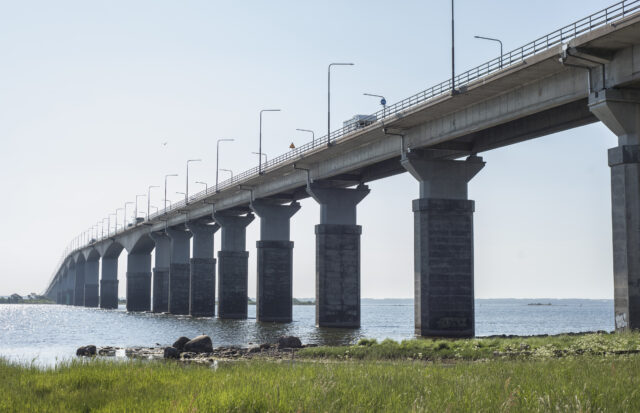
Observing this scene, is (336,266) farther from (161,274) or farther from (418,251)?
(161,274)

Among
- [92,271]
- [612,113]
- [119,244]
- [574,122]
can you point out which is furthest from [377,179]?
[92,271]

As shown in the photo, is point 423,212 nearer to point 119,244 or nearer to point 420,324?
point 420,324

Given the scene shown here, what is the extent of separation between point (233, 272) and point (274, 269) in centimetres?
1207

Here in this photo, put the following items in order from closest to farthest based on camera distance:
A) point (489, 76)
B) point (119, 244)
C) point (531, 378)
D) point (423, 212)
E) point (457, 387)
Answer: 1. point (457, 387)
2. point (531, 378)
3. point (489, 76)
4. point (423, 212)
5. point (119, 244)

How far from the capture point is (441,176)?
1930 inches

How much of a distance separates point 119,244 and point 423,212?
381 ft

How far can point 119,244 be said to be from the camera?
154 meters

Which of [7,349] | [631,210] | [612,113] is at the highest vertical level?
[612,113]

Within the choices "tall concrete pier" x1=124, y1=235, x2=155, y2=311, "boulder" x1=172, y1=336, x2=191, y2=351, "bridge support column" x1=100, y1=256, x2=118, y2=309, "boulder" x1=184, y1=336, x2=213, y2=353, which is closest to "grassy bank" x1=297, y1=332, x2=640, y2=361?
"boulder" x1=184, y1=336, x2=213, y2=353

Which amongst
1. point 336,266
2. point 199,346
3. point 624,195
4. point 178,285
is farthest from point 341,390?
point 178,285

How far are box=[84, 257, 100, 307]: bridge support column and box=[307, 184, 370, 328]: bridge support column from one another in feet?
429

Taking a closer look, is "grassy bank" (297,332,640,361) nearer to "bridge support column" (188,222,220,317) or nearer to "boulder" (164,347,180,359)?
"boulder" (164,347,180,359)

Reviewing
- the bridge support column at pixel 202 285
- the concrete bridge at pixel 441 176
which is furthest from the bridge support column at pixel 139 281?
the concrete bridge at pixel 441 176

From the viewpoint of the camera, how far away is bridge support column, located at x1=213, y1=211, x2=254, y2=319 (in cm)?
8506
